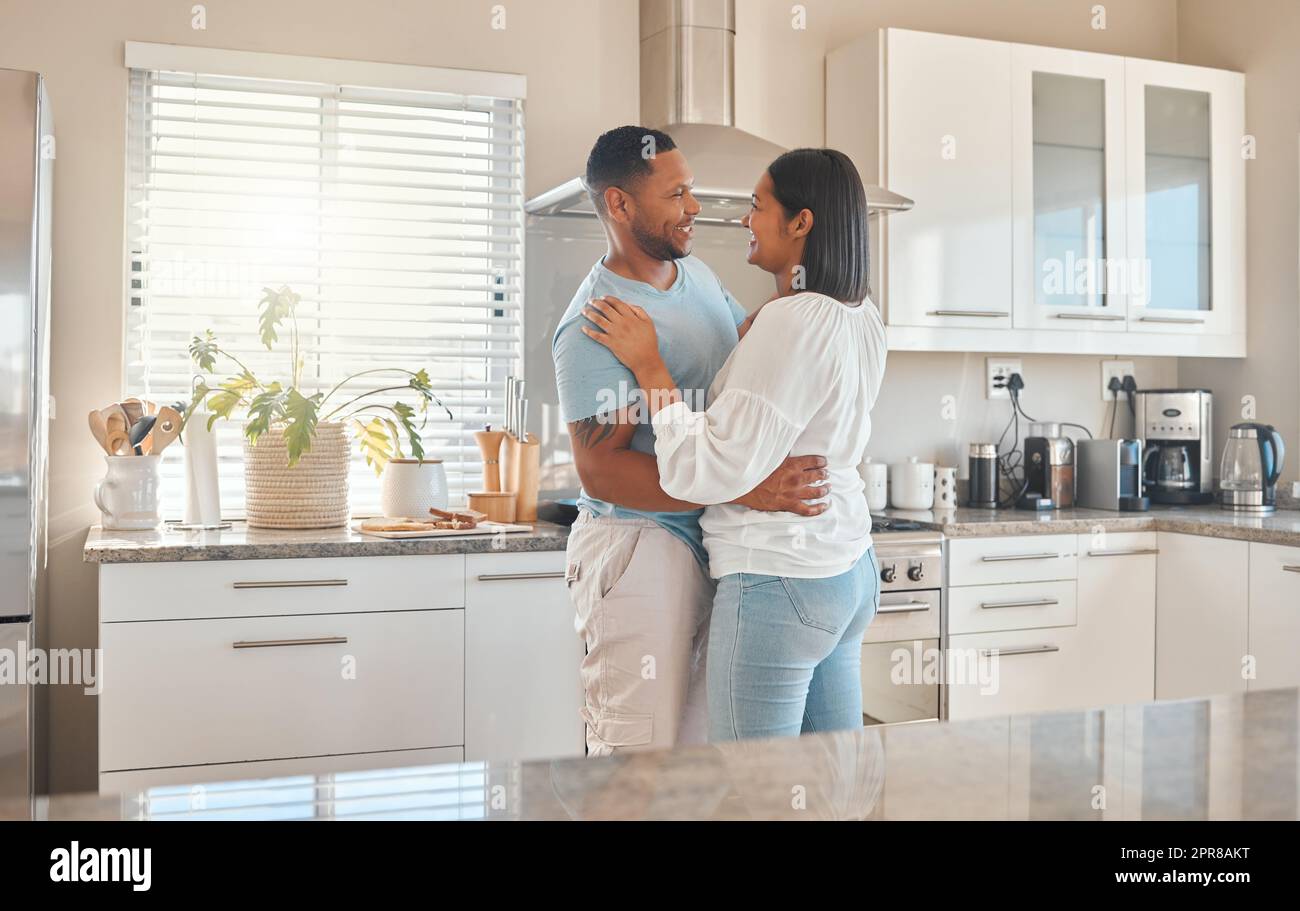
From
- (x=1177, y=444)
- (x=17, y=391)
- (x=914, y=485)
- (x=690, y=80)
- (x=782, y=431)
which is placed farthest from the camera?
(x=1177, y=444)

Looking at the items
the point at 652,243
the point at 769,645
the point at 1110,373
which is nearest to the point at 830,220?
the point at 652,243

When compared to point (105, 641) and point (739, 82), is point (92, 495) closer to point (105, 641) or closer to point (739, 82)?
point (105, 641)

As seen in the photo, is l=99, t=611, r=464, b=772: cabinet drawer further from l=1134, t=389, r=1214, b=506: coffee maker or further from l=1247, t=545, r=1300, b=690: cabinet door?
l=1134, t=389, r=1214, b=506: coffee maker

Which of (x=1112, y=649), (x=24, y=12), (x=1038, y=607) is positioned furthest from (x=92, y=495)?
(x=1112, y=649)

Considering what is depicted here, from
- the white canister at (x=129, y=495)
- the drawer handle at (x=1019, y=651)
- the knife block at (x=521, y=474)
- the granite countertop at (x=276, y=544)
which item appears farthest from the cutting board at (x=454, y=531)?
the drawer handle at (x=1019, y=651)

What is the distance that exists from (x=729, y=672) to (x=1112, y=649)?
2.07 meters

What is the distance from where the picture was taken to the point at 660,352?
1676 millimetres

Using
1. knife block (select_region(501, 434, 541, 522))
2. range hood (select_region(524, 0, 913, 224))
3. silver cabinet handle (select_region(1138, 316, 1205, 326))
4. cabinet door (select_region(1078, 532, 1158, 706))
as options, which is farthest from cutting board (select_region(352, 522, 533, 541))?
silver cabinet handle (select_region(1138, 316, 1205, 326))

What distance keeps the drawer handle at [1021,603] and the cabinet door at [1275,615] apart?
0.49 m

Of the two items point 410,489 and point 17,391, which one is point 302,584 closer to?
point 410,489

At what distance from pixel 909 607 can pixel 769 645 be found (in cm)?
149

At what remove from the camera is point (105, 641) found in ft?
7.59

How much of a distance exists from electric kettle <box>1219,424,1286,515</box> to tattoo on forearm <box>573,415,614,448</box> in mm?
2577

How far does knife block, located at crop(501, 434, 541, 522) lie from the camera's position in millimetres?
2973
